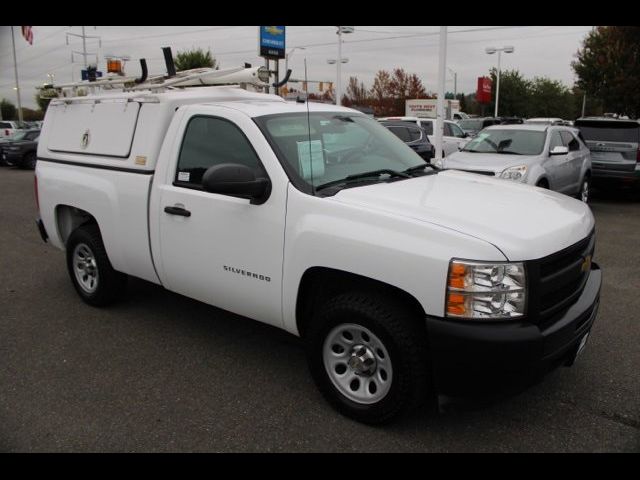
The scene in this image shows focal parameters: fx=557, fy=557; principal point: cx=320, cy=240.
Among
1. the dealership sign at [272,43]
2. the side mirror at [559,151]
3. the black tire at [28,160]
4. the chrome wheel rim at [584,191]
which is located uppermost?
the dealership sign at [272,43]

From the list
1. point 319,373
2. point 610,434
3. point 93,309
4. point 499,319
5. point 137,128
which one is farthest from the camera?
point 93,309

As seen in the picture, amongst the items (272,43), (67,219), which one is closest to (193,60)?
(272,43)

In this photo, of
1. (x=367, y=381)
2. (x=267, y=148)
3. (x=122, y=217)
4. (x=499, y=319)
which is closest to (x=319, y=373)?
(x=367, y=381)

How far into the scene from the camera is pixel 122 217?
439 centimetres

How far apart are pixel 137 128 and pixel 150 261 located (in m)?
1.05

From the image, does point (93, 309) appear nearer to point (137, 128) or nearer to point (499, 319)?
point (137, 128)

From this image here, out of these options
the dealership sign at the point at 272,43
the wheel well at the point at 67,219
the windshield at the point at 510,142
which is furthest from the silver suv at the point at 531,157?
the dealership sign at the point at 272,43

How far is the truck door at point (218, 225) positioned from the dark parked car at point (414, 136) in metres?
11.1

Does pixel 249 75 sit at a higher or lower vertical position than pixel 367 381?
higher

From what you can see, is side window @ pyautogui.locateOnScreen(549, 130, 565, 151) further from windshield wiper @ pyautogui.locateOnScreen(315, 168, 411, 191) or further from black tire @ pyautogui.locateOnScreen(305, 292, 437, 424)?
black tire @ pyautogui.locateOnScreen(305, 292, 437, 424)

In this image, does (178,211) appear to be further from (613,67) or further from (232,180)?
(613,67)

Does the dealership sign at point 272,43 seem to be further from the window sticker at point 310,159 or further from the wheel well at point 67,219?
the window sticker at point 310,159

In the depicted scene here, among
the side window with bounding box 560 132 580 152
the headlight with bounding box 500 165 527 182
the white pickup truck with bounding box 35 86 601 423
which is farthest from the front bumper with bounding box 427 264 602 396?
the side window with bounding box 560 132 580 152

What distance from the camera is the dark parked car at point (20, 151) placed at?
20375 mm
